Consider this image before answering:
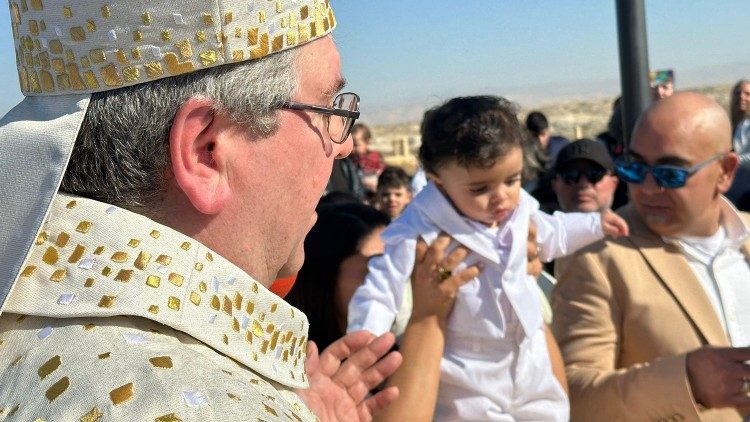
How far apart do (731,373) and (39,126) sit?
2473mm

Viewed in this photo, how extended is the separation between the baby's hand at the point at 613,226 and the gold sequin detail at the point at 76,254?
266 centimetres

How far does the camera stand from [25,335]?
119 cm

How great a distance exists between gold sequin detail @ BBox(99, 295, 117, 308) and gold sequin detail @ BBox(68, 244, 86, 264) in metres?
0.08

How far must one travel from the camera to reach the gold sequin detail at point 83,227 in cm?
123

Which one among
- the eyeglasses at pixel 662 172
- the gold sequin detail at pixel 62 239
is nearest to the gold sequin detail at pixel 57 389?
the gold sequin detail at pixel 62 239

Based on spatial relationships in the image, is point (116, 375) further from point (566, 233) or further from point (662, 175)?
point (662, 175)

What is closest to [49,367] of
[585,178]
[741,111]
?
[585,178]

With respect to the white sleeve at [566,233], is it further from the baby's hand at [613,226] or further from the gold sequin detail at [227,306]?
the gold sequin detail at [227,306]

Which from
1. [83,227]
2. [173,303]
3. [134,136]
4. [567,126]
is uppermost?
[134,136]

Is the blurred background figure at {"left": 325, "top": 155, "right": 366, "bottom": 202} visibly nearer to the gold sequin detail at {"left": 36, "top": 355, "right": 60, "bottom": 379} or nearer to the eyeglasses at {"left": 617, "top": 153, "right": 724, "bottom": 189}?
the eyeglasses at {"left": 617, "top": 153, "right": 724, "bottom": 189}

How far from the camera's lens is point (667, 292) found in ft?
11.2

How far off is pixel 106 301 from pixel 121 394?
0.15m

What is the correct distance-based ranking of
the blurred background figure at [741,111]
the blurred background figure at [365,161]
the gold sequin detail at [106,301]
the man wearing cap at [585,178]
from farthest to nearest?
the blurred background figure at [365,161] < the blurred background figure at [741,111] < the man wearing cap at [585,178] < the gold sequin detail at [106,301]

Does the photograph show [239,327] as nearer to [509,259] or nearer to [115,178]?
[115,178]
